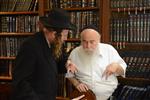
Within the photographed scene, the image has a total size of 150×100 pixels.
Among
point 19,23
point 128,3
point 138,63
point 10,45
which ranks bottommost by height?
point 138,63

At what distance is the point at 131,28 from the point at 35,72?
5.15 ft

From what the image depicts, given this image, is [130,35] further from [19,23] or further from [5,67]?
[5,67]

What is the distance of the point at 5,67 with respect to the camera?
412 cm

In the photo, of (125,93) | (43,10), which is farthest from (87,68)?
(43,10)

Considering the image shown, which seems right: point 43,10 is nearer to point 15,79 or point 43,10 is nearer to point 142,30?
point 142,30

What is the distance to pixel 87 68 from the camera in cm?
275

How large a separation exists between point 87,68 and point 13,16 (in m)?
1.70

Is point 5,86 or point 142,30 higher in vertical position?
point 142,30

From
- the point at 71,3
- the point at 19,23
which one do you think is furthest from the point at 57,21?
the point at 19,23

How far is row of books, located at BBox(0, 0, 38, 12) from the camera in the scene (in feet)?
12.7

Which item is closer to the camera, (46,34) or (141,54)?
(46,34)

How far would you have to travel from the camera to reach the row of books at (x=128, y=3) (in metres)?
3.21

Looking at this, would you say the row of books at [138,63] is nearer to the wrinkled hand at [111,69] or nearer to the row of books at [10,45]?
the wrinkled hand at [111,69]

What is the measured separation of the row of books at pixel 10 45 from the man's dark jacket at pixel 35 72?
1872 millimetres
